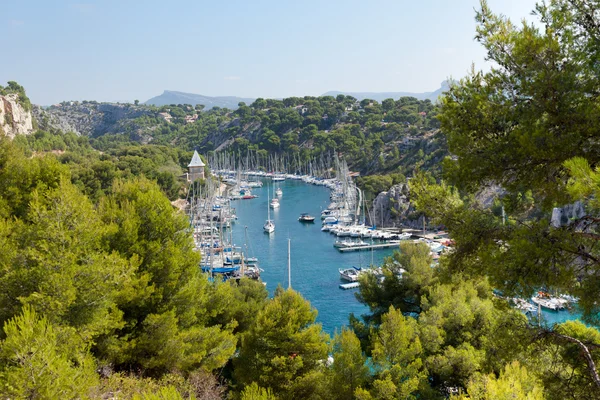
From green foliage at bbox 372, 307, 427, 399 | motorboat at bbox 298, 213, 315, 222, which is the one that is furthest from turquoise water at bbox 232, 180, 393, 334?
green foliage at bbox 372, 307, 427, 399

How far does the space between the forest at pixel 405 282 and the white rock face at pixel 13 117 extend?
3867 cm

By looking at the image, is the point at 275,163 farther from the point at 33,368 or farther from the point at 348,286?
the point at 33,368

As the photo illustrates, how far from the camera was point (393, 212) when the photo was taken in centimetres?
3434

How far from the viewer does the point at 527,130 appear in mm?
3895

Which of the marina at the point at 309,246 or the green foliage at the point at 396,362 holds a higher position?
the green foliage at the point at 396,362

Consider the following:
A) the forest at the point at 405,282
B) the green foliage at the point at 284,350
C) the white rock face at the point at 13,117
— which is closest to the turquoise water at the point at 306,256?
the green foliage at the point at 284,350

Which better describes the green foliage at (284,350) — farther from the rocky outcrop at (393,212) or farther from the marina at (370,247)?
the rocky outcrop at (393,212)

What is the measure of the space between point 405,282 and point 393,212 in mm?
24013

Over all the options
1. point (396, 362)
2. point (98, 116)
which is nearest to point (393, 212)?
point (396, 362)

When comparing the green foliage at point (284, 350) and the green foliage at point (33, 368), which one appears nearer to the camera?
the green foliage at point (33, 368)

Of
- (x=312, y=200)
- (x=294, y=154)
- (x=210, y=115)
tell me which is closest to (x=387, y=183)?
(x=312, y=200)

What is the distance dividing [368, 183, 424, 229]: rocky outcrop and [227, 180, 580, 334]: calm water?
4.66 m

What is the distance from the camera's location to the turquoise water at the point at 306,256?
20172 millimetres

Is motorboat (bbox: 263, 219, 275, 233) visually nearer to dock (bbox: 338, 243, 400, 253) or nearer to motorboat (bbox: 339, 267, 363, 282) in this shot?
dock (bbox: 338, 243, 400, 253)
